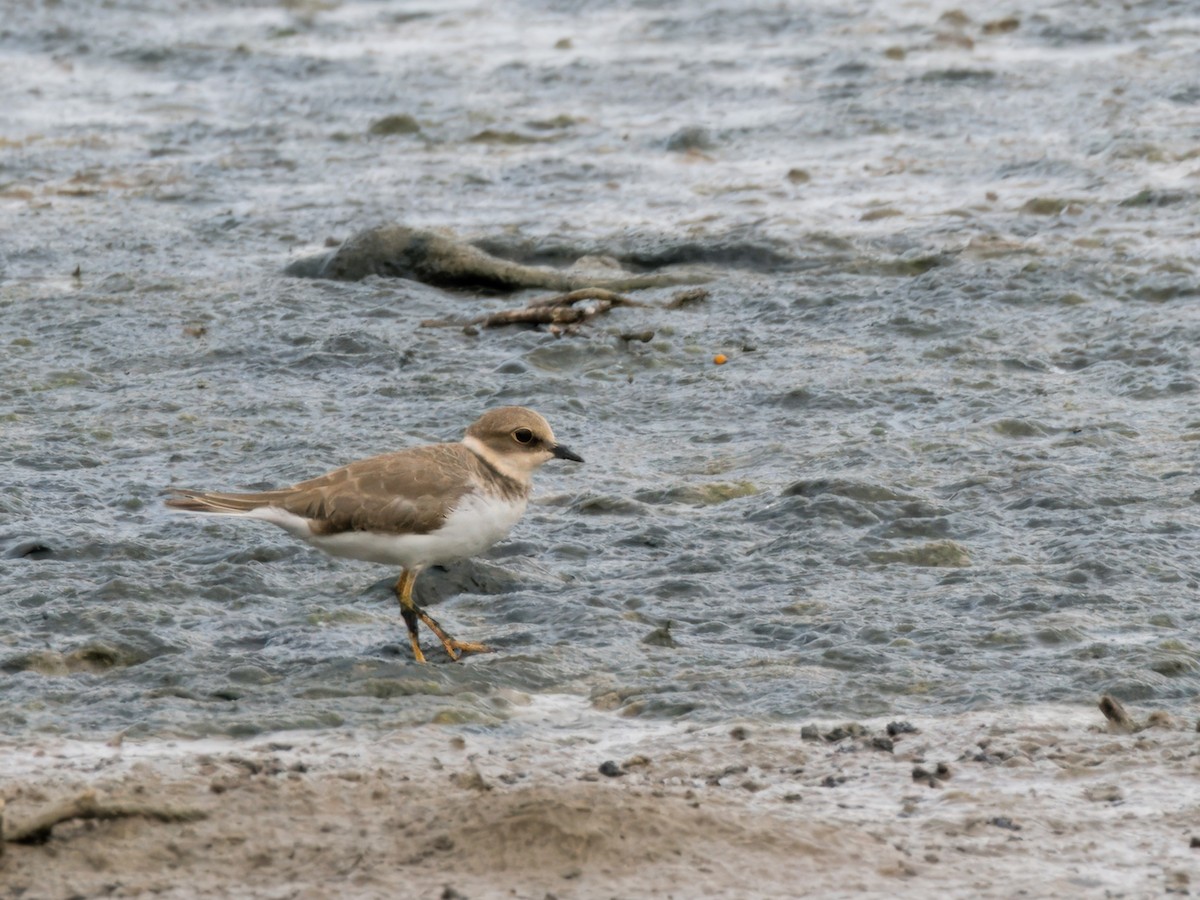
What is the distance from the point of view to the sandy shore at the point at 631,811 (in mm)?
4766

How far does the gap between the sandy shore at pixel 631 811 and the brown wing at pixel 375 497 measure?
1.00m

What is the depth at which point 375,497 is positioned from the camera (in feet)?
21.6

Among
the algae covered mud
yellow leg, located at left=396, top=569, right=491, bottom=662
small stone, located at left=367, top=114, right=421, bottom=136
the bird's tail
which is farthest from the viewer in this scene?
small stone, located at left=367, top=114, right=421, bottom=136

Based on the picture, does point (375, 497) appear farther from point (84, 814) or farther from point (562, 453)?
point (84, 814)

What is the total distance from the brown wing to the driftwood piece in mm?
1674

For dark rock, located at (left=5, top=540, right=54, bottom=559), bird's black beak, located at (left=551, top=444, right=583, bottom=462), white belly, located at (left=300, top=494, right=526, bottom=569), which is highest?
bird's black beak, located at (left=551, top=444, right=583, bottom=462)

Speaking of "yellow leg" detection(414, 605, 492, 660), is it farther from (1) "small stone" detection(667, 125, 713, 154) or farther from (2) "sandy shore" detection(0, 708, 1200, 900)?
(1) "small stone" detection(667, 125, 713, 154)

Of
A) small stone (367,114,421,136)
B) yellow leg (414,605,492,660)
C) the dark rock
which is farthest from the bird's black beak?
small stone (367,114,421,136)

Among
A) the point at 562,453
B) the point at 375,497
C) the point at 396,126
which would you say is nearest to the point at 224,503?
the point at 375,497

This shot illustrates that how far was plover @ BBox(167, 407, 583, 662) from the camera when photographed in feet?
21.5

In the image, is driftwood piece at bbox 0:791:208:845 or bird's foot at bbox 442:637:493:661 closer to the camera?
driftwood piece at bbox 0:791:208:845

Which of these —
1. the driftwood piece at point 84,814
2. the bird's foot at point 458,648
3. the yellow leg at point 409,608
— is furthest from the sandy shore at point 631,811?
the yellow leg at point 409,608

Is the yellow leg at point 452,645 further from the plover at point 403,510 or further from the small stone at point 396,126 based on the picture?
the small stone at point 396,126

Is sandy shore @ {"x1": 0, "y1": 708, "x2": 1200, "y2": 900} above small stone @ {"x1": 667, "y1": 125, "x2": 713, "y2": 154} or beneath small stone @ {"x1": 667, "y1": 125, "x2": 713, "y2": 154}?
beneath
